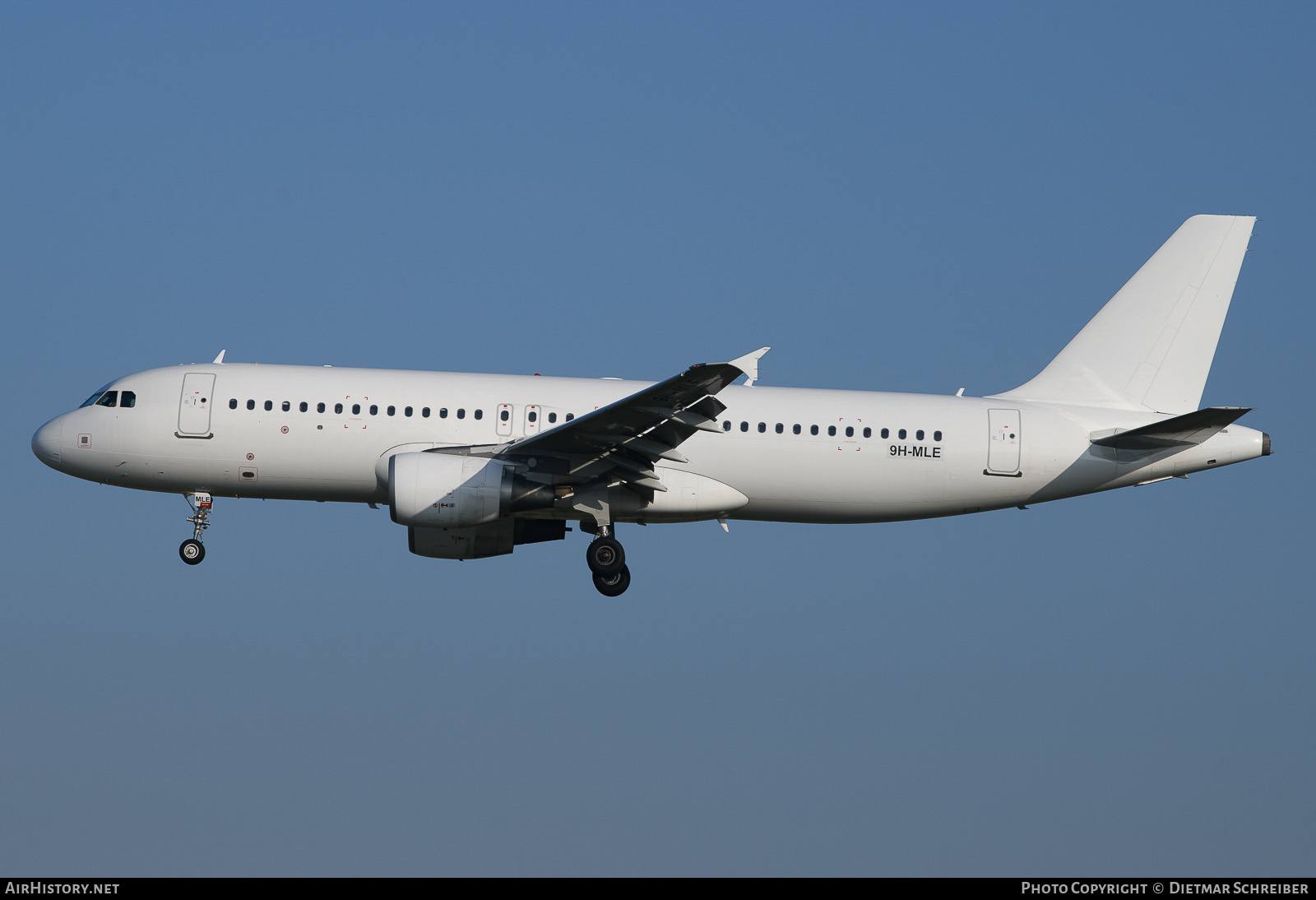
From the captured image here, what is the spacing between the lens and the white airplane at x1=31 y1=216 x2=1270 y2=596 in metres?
30.4

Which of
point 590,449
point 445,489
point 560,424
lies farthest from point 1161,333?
point 445,489

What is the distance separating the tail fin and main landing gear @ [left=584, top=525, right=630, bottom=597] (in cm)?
960

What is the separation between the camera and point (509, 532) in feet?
109

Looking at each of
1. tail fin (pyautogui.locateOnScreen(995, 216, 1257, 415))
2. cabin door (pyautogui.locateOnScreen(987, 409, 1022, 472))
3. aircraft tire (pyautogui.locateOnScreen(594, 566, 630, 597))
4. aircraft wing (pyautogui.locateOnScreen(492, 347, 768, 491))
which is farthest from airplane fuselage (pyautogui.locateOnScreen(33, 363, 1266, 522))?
tail fin (pyautogui.locateOnScreen(995, 216, 1257, 415))

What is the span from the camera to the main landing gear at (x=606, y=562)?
103ft

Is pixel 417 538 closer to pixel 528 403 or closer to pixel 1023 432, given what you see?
pixel 528 403

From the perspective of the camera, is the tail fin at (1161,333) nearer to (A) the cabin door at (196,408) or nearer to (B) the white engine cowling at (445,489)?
(B) the white engine cowling at (445,489)

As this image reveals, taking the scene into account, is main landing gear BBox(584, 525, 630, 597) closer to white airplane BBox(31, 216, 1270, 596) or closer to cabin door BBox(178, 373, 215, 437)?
white airplane BBox(31, 216, 1270, 596)

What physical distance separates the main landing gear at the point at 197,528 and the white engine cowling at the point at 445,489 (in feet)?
15.9

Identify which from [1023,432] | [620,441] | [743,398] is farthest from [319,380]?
[1023,432]

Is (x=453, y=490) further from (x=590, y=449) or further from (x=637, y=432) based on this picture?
(x=637, y=432)

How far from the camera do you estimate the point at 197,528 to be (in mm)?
32312

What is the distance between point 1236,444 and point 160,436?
2263 centimetres
